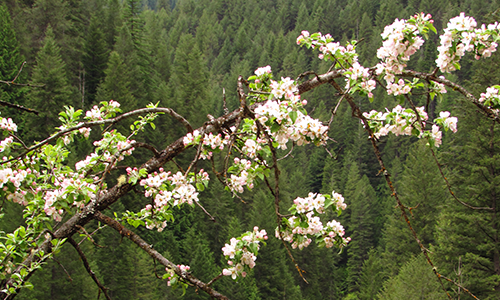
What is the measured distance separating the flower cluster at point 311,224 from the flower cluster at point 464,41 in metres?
0.94

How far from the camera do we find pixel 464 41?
82.3 inches

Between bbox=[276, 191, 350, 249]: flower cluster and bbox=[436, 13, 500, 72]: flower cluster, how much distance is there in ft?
3.08

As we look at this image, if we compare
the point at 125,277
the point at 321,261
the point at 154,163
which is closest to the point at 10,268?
the point at 154,163

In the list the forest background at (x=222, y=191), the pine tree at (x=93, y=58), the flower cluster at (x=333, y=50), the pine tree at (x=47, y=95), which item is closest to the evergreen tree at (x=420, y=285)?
the forest background at (x=222, y=191)

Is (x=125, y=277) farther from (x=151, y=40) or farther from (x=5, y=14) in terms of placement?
(x=151, y=40)

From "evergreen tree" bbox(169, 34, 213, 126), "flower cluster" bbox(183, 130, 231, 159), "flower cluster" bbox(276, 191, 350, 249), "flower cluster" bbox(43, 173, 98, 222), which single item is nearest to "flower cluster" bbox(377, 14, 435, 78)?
"flower cluster" bbox(276, 191, 350, 249)

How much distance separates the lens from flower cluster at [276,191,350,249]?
221cm

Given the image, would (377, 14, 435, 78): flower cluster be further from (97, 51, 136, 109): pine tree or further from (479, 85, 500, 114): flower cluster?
(97, 51, 136, 109): pine tree

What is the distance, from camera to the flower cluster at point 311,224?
2.21 metres

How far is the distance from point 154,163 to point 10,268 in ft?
3.48

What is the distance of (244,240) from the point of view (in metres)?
2.19

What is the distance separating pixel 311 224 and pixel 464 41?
4.26 ft

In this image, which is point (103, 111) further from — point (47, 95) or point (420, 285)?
point (47, 95)

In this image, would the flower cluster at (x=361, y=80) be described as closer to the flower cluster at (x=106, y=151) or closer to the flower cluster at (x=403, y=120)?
the flower cluster at (x=403, y=120)
